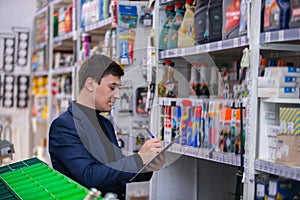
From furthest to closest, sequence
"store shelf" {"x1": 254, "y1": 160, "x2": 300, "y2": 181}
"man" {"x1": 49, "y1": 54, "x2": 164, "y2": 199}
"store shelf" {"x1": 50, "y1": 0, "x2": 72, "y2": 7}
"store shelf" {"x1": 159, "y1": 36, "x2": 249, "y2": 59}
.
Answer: "store shelf" {"x1": 50, "y1": 0, "x2": 72, "y2": 7} < "store shelf" {"x1": 159, "y1": 36, "x2": 249, "y2": 59} < "man" {"x1": 49, "y1": 54, "x2": 164, "y2": 199} < "store shelf" {"x1": 254, "y1": 160, "x2": 300, "y2": 181}

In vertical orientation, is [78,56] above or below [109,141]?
above

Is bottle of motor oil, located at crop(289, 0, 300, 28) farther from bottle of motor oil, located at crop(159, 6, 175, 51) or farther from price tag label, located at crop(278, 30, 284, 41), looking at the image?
bottle of motor oil, located at crop(159, 6, 175, 51)

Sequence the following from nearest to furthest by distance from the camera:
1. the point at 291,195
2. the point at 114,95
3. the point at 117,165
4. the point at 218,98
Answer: the point at 291,195 < the point at 117,165 < the point at 114,95 < the point at 218,98

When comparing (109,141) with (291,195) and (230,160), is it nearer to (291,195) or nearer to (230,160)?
(230,160)

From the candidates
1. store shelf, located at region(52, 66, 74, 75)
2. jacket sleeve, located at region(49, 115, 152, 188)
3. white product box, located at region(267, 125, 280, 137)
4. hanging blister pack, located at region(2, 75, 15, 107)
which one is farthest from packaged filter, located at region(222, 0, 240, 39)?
hanging blister pack, located at region(2, 75, 15, 107)

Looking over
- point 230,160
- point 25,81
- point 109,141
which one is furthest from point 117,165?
point 25,81

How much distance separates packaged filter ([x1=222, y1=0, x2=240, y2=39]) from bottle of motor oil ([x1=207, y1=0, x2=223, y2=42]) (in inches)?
2.7

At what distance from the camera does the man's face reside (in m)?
2.54

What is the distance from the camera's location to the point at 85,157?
97.0 inches

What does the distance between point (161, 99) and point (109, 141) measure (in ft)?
2.79

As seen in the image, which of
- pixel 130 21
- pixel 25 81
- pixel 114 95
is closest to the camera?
pixel 114 95

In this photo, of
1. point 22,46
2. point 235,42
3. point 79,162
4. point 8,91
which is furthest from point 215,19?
point 22,46

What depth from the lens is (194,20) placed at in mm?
3055

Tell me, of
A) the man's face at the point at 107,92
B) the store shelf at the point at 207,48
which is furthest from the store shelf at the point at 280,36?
the man's face at the point at 107,92
